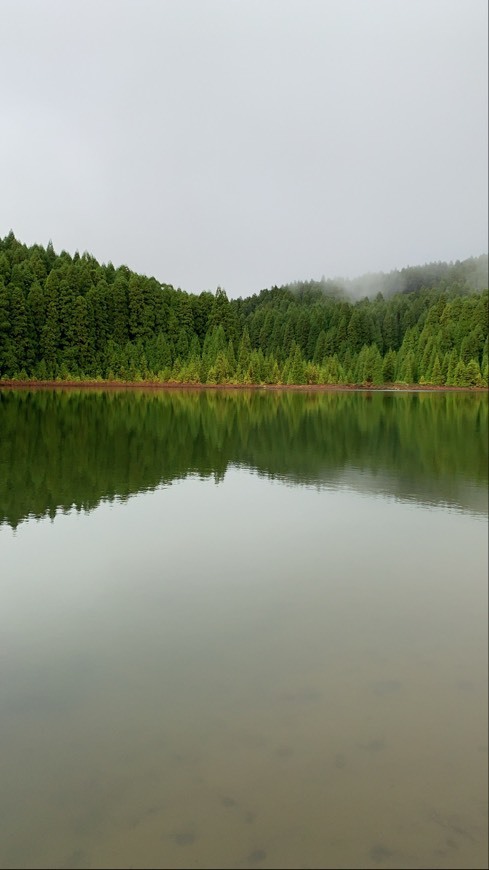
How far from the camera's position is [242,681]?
749cm

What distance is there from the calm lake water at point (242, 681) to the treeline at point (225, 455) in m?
0.86

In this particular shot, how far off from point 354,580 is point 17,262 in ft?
396

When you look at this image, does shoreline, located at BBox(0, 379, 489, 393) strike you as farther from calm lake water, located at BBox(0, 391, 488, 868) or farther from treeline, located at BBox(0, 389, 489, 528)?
calm lake water, located at BBox(0, 391, 488, 868)

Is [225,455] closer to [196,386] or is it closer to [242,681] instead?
[242,681]

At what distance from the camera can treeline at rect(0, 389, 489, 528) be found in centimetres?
1855

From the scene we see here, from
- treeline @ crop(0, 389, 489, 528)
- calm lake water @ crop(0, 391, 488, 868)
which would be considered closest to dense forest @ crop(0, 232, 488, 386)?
treeline @ crop(0, 389, 489, 528)

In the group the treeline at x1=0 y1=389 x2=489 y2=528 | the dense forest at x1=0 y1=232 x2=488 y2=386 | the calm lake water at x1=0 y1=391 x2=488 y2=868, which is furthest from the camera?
the dense forest at x1=0 y1=232 x2=488 y2=386

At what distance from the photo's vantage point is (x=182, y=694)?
7.17m

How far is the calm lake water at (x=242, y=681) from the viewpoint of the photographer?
5098mm

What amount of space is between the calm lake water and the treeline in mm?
858

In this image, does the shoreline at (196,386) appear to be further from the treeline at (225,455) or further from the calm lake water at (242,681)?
the calm lake water at (242,681)

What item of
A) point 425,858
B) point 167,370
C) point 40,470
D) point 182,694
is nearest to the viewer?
point 425,858

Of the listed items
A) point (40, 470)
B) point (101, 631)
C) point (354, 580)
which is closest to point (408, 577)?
point (354, 580)

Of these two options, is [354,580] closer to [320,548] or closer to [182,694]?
[320,548]
